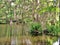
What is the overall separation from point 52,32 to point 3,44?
1.80 metres

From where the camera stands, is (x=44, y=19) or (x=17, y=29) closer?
(x=44, y=19)

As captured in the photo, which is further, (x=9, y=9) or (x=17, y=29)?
(x=17, y=29)

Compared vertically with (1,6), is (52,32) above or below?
below

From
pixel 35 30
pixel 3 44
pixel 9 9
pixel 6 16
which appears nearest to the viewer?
pixel 3 44

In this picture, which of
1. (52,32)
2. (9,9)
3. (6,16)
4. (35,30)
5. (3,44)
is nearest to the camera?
(3,44)

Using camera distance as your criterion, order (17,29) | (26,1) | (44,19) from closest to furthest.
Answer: (44,19) < (26,1) < (17,29)

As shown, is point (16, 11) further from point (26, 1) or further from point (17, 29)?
point (17, 29)

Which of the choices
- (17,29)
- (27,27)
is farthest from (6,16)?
(17,29)

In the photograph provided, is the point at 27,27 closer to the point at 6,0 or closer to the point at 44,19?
the point at 6,0

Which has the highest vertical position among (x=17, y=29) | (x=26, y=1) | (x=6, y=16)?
(x=26, y=1)

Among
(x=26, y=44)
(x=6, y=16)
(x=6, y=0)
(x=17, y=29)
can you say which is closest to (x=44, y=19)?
(x=26, y=44)

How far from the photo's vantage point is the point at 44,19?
3355 millimetres

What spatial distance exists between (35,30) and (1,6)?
1.58 m

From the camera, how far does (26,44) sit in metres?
3.96
